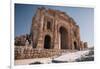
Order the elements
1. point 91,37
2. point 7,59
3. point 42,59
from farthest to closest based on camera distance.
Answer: point 91,37, point 42,59, point 7,59

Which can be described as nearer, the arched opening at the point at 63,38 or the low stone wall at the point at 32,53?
the low stone wall at the point at 32,53

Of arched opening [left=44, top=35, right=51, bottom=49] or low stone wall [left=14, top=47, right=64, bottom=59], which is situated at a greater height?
arched opening [left=44, top=35, right=51, bottom=49]

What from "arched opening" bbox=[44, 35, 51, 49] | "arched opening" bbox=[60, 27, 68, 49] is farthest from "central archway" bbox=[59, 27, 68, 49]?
"arched opening" bbox=[44, 35, 51, 49]

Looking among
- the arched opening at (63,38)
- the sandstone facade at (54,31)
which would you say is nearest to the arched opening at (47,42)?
the sandstone facade at (54,31)

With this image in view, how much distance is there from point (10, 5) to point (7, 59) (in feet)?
2.03

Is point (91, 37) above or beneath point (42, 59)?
above

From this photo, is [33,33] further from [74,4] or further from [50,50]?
[74,4]

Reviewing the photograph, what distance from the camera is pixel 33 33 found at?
7.88 feet

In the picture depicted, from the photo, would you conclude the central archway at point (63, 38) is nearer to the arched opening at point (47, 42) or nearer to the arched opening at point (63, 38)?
the arched opening at point (63, 38)

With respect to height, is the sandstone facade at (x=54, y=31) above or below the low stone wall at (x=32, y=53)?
above

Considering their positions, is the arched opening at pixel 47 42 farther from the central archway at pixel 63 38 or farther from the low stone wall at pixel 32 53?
the central archway at pixel 63 38

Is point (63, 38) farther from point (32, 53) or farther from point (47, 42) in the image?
point (32, 53)

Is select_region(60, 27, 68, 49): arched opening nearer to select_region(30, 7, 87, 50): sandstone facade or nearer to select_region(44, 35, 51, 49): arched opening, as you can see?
select_region(30, 7, 87, 50): sandstone facade
